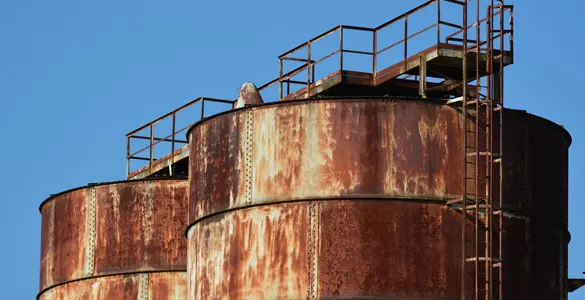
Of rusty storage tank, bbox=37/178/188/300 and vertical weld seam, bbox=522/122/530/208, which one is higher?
vertical weld seam, bbox=522/122/530/208

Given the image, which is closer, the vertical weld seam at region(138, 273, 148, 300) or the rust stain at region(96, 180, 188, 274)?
the vertical weld seam at region(138, 273, 148, 300)

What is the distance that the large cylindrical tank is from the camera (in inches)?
1330

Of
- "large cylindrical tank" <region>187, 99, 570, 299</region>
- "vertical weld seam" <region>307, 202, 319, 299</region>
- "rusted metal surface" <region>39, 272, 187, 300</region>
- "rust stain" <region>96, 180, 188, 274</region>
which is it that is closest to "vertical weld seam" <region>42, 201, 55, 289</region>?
"rusted metal surface" <region>39, 272, 187, 300</region>

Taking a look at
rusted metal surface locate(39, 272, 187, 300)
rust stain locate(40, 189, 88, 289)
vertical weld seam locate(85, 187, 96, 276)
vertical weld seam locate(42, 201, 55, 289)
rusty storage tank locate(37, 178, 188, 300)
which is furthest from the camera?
vertical weld seam locate(42, 201, 55, 289)

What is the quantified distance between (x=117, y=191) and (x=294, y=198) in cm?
928

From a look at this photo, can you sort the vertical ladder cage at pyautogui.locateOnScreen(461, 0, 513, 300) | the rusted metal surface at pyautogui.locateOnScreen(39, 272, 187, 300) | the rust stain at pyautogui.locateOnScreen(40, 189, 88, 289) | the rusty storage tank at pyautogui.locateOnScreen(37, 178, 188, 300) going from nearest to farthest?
the vertical ladder cage at pyautogui.locateOnScreen(461, 0, 513, 300) < the rusted metal surface at pyautogui.locateOnScreen(39, 272, 187, 300) < the rusty storage tank at pyautogui.locateOnScreen(37, 178, 188, 300) < the rust stain at pyautogui.locateOnScreen(40, 189, 88, 289)

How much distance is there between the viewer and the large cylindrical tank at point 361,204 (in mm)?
33781

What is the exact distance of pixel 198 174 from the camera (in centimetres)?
3675

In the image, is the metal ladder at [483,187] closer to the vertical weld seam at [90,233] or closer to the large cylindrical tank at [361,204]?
the large cylindrical tank at [361,204]

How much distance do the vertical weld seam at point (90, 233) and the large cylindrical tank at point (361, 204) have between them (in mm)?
7236

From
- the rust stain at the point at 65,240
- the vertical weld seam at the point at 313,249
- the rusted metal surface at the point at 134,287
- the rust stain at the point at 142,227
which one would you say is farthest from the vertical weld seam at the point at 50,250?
the vertical weld seam at the point at 313,249

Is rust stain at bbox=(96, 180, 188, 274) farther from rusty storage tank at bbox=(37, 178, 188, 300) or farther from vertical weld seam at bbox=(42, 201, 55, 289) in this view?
vertical weld seam at bbox=(42, 201, 55, 289)

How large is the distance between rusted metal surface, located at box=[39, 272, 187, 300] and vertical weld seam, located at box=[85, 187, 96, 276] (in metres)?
0.31

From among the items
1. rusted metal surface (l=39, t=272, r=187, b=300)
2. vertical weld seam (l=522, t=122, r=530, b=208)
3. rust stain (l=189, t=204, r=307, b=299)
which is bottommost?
rusted metal surface (l=39, t=272, r=187, b=300)
